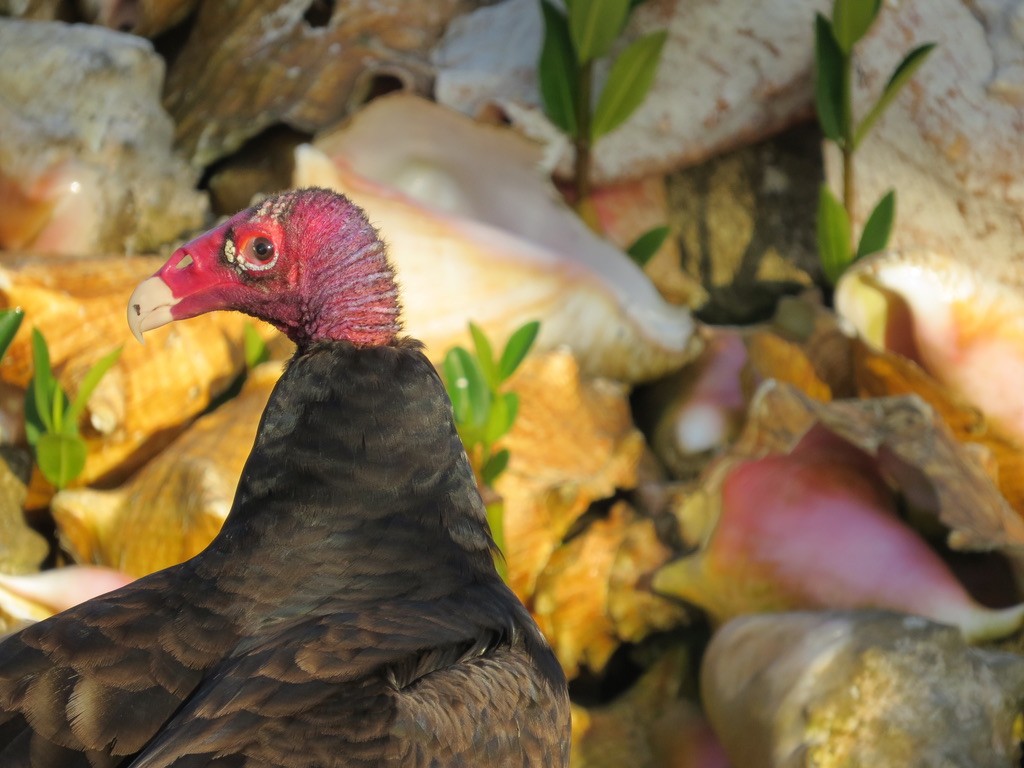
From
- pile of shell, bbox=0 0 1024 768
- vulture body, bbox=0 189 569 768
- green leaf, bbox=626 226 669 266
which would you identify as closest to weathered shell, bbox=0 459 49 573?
pile of shell, bbox=0 0 1024 768

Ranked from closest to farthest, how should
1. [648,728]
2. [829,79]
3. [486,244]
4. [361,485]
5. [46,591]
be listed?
[361,485], [46,591], [648,728], [486,244], [829,79]

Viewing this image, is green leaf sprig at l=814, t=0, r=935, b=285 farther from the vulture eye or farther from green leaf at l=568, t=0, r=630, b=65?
the vulture eye

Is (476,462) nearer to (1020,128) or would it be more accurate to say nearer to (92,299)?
(92,299)

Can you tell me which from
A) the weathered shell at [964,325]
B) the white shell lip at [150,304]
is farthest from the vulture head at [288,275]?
the weathered shell at [964,325]

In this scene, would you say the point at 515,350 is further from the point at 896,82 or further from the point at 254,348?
the point at 896,82

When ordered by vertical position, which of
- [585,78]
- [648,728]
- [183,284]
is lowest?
[648,728]

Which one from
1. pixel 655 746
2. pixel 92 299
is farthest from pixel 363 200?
pixel 655 746

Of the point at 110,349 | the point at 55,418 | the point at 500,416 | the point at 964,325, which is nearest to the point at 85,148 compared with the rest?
the point at 110,349
